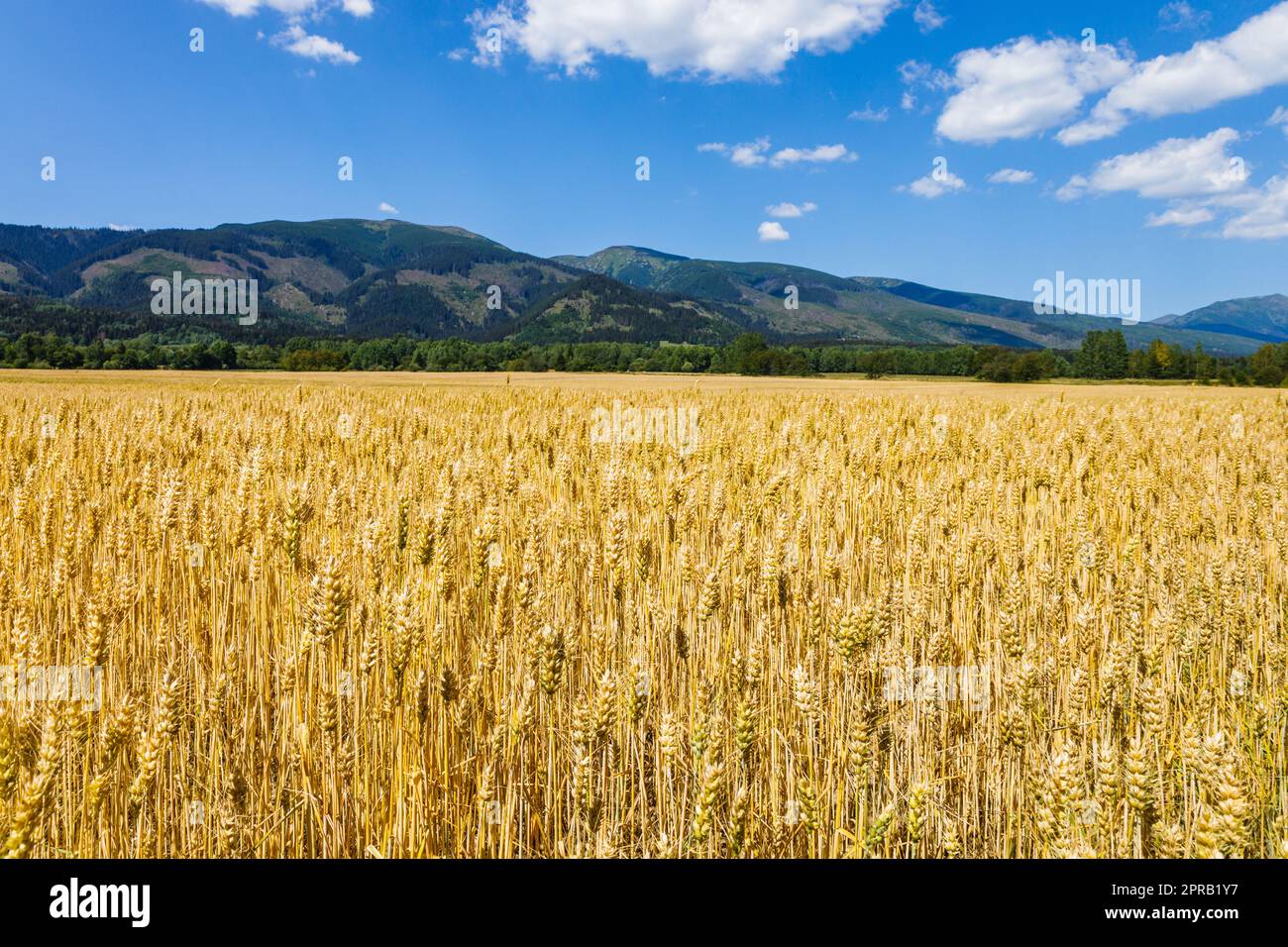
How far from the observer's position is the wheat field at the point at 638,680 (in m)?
1.69

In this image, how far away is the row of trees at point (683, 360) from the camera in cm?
6594

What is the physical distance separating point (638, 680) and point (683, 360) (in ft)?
310

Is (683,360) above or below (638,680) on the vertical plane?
above

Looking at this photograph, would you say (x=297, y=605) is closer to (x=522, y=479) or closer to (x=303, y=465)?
(x=522, y=479)

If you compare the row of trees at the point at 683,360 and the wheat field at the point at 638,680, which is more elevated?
the row of trees at the point at 683,360

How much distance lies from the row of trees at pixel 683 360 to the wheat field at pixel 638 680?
6977cm

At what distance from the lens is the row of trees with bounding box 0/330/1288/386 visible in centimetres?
6594

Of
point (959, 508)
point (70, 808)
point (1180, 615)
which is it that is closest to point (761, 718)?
point (70, 808)

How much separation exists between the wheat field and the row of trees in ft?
229

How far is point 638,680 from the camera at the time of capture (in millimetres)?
1934

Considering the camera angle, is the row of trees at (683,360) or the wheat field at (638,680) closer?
the wheat field at (638,680)
